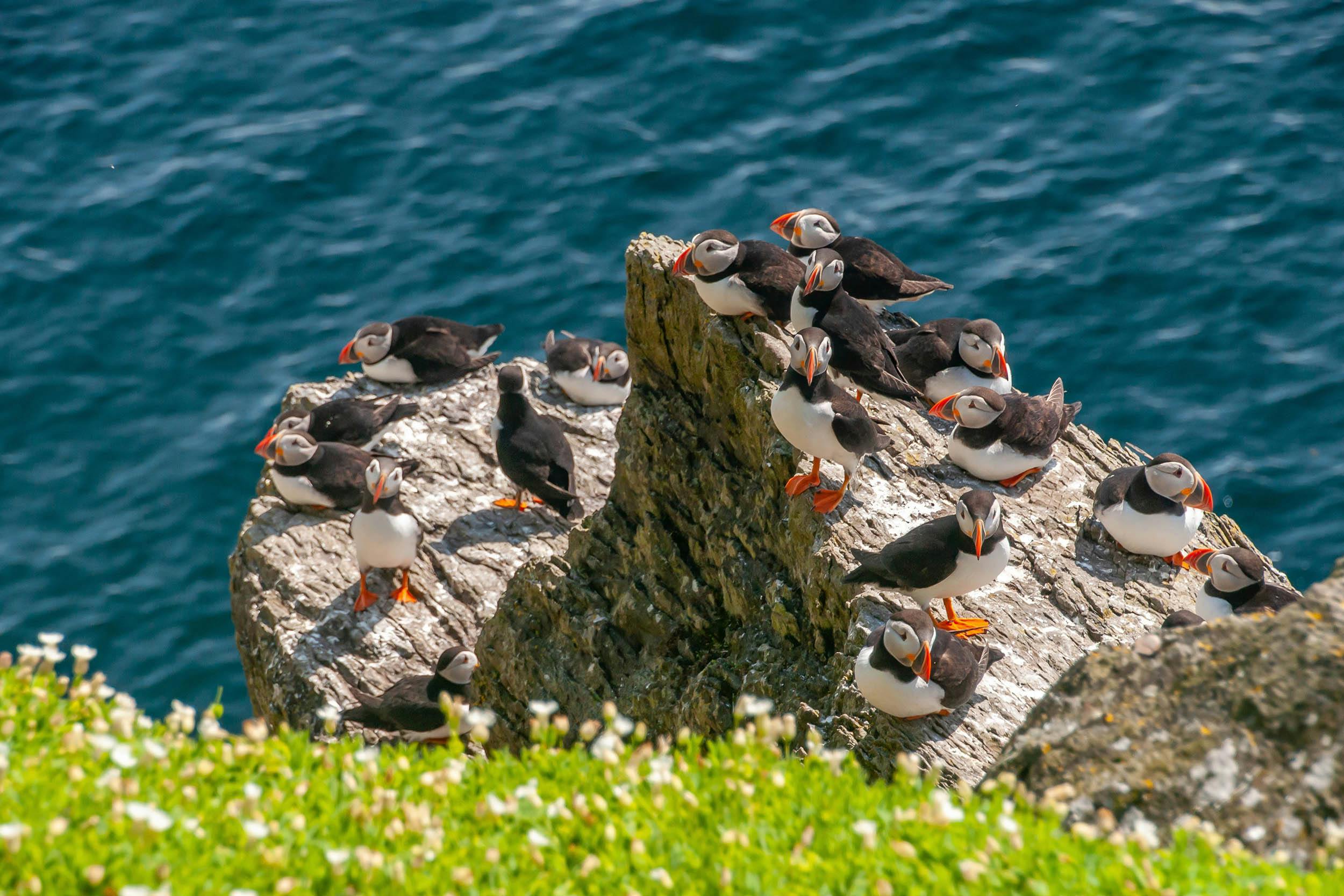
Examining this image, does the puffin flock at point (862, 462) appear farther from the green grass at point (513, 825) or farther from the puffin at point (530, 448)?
the green grass at point (513, 825)

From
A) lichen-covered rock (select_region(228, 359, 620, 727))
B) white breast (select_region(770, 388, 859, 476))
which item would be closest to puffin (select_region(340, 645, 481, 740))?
lichen-covered rock (select_region(228, 359, 620, 727))

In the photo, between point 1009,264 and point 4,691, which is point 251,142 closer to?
point 1009,264

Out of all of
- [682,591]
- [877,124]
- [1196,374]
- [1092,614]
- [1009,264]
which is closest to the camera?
[1092,614]

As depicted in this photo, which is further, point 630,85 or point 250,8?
point 250,8

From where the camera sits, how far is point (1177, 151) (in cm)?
1980

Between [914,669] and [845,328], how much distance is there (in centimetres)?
332

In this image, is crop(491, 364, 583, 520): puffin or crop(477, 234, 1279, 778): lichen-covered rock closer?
crop(477, 234, 1279, 778): lichen-covered rock

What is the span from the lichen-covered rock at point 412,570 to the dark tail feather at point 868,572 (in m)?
5.16

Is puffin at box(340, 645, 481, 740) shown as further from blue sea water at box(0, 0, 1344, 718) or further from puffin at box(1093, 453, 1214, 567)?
puffin at box(1093, 453, 1214, 567)

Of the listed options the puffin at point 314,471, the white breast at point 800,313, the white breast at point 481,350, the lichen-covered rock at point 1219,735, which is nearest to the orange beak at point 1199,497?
the white breast at point 800,313

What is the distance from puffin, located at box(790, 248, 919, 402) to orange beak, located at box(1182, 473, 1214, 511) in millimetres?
2145

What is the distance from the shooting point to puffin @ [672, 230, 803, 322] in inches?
386

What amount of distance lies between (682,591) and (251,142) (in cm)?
1601

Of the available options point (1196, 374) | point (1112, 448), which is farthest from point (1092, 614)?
point (1196, 374)
